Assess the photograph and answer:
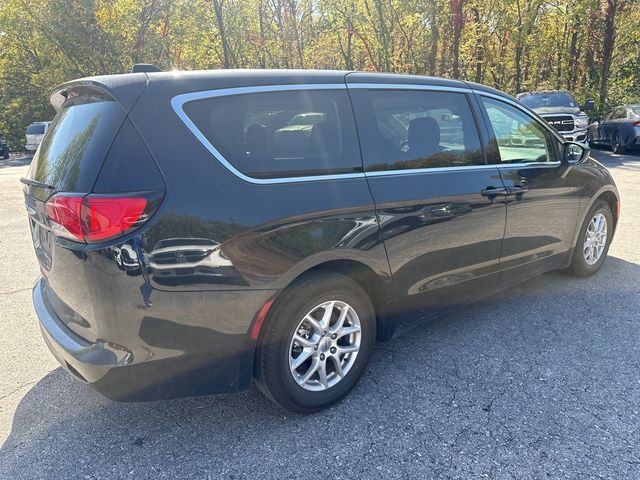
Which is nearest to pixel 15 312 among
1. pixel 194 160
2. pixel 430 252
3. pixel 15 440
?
pixel 15 440

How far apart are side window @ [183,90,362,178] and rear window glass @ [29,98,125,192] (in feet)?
1.21

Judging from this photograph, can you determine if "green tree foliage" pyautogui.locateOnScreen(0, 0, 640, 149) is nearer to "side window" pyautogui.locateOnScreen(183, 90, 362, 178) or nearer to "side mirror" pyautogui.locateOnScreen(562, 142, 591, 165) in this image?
"side mirror" pyautogui.locateOnScreen(562, 142, 591, 165)

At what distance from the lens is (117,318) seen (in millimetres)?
2111

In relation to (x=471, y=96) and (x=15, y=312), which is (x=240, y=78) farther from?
(x=15, y=312)

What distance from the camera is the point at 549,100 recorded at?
564 inches

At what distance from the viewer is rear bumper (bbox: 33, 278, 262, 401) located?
2176 millimetres

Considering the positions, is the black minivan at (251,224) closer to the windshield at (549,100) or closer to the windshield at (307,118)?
the windshield at (307,118)

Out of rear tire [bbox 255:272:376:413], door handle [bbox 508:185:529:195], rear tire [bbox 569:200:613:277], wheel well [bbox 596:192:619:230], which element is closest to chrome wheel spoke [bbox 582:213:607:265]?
→ rear tire [bbox 569:200:613:277]

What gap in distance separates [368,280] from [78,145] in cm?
168

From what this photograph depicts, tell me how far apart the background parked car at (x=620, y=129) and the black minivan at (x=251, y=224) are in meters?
13.4

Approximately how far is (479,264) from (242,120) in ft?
6.42

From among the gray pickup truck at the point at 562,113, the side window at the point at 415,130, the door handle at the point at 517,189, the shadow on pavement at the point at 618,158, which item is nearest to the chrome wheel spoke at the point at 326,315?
the side window at the point at 415,130

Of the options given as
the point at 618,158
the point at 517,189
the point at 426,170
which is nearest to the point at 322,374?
the point at 426,170

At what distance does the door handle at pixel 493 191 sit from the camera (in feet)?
10.8
